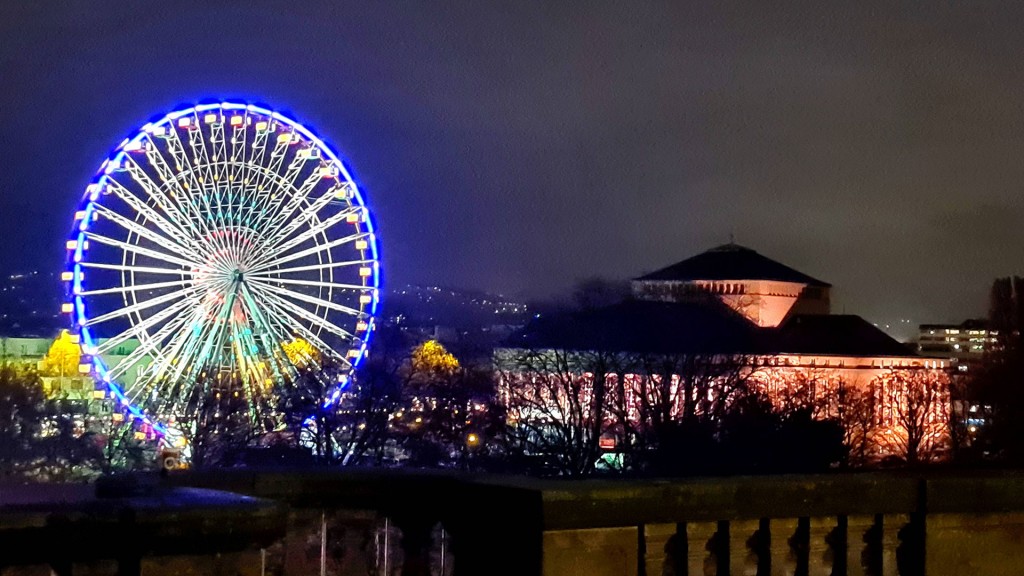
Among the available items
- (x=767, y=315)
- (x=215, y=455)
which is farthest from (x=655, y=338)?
(x=767, y=315)

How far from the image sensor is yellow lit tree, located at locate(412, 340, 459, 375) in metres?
61.5

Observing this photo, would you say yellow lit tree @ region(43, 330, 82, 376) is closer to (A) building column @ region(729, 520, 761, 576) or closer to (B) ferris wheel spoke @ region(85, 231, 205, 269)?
(B) ferris wheel spoke @ region(85, 231, 205, 269)

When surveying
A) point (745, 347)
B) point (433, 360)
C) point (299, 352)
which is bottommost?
point (299, 352)

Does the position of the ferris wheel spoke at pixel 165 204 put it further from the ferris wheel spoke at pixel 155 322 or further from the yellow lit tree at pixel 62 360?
the yellow lit tree at pixel 62 360

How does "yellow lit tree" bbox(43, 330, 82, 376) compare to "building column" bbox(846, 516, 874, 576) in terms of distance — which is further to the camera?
"yellow lit tree" bbox(43, 330, 82, 376)

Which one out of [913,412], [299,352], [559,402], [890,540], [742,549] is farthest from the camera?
[913,412]

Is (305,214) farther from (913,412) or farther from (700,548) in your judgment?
(913,412)

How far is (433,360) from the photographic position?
67625 millimetres

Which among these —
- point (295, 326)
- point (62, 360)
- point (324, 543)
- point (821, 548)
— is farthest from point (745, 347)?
point (324, 543)

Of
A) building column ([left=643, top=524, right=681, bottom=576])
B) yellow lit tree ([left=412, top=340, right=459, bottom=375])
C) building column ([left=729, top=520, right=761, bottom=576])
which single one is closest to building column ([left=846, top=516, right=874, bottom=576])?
building column ([left=729, top=520, right=761, bottom=576])

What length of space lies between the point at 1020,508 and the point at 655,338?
65.0 m

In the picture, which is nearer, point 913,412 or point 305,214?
point 305,214

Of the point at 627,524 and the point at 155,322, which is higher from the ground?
the point at 155,322

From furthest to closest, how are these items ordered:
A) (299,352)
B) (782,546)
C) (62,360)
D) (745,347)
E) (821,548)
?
(62,360) < (745,347) < (299,352) < (821,548) < (782,546)
